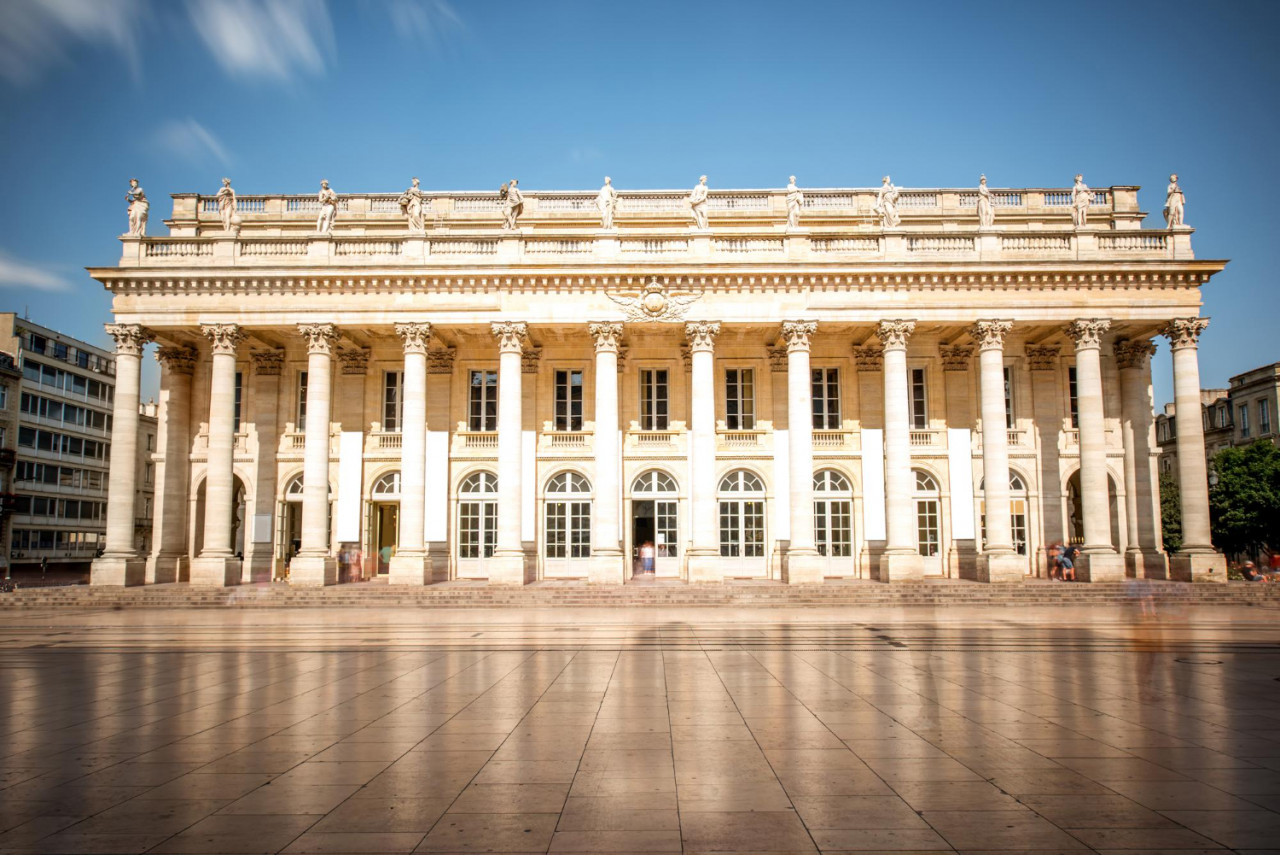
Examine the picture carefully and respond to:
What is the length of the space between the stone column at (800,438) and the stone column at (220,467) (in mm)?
19236

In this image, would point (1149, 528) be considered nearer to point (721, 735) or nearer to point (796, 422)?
point (796, 422)

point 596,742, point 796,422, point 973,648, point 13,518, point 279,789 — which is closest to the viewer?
point 279,789

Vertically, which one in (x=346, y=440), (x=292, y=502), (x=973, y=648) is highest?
(x=346, y=440)

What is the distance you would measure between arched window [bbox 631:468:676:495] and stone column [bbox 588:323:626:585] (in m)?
2.60

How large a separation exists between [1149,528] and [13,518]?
6459cm

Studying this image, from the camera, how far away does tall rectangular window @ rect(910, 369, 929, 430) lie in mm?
35188

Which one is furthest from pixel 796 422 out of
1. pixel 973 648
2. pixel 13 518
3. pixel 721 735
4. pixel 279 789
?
pixel 13 518

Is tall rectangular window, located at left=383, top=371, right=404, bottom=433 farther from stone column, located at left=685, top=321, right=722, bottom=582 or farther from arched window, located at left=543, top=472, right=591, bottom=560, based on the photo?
stone column, located at left=685, top=321, right=722, bottom=582

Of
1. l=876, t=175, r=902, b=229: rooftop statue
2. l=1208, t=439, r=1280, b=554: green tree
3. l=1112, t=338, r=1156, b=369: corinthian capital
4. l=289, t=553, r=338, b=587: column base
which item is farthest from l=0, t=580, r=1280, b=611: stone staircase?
l=1208, t=439, r=1280, b=554: green tree

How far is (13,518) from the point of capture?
5894 cm

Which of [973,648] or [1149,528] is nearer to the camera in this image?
[973,648]

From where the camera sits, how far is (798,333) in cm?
3188

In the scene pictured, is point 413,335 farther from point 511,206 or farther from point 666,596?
point 666,596

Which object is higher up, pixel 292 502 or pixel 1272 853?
pixel 292 502
